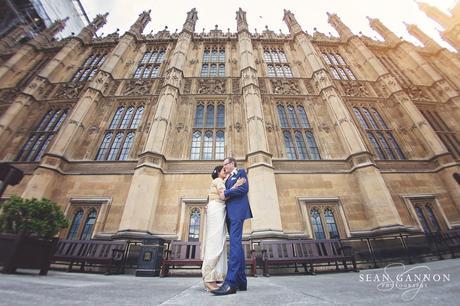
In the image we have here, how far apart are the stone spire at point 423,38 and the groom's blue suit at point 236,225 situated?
2604 cm

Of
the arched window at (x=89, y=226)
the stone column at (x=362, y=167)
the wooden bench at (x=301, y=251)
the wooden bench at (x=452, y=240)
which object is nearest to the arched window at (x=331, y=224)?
the stone column at (x=362, y=167)

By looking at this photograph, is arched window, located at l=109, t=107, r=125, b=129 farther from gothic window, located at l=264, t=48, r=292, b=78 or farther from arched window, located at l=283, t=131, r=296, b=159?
gothic window, located at l=264, t=48, r=292, b=78

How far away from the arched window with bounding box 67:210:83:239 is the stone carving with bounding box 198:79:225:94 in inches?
375

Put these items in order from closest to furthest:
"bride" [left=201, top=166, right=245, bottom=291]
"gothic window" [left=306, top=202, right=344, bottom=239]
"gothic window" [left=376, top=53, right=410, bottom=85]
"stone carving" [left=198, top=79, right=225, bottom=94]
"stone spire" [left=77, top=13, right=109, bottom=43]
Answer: "bride" [left=201, top=166, right=245, bottom=291] < "gothic window" [left=306, top=202, right=344, bottom=239] < "stone carving" [left=198, top=79, right=225, bottom=94] < "gothic window" [left=376, top=53, right=410, bottom=85] < "stone spire" [left=77, top=13, right=109, bottom=43]

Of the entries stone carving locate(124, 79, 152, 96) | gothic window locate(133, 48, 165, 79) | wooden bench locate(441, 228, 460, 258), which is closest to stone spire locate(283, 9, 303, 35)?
gothic window locate(133, 48, 165, 79)

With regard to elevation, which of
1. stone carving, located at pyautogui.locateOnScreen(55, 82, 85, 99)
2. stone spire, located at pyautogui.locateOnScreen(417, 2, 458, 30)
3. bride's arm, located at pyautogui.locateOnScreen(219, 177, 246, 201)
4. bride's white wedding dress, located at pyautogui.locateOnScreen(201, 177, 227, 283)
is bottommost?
bride's white wedding dress, located at pyautogui.locateOnScreen(201, 177, 227, 283)

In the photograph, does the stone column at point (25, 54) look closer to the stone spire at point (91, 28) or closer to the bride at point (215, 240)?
the stone spire at point (91, 28)

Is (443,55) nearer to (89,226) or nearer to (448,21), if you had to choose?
(448,21)

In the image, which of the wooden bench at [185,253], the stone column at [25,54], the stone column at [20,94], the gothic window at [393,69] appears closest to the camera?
the wooden bench at [185,253]

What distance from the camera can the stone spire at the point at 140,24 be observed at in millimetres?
18161

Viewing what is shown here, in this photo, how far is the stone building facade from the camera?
8.84 meters

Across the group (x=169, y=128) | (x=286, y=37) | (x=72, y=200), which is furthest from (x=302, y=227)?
(x=286, y=37)

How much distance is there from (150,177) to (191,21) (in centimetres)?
1678

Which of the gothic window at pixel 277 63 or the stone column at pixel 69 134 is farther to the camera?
the gothic window at pixel 277 63
